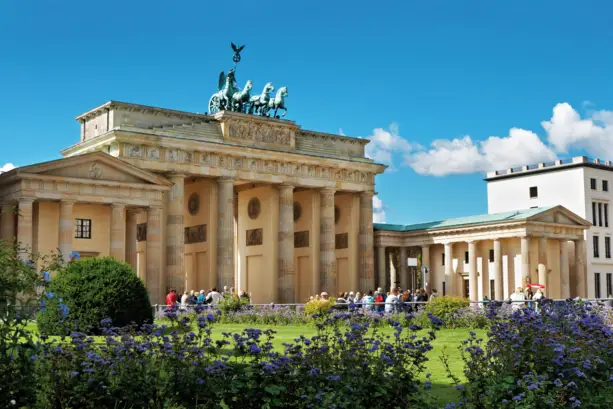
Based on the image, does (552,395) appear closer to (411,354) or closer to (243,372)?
(411,354)

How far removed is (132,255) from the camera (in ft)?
157

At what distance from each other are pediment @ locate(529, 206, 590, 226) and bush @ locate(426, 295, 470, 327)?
35.2 metres

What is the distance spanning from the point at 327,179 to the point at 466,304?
35.1m

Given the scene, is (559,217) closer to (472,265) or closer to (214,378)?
(472,265)

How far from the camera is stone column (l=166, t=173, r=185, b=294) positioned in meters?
56.0

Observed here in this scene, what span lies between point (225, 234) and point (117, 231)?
44.3 ft

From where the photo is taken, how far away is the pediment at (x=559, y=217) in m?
65.5

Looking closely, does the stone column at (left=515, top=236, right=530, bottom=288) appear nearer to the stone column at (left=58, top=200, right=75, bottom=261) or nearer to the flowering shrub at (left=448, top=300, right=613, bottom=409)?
the stone column at (left=58, top=200, right=75, bottom=261)

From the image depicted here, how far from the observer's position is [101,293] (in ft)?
74.2

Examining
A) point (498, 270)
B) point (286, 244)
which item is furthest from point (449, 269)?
point (286, 244)

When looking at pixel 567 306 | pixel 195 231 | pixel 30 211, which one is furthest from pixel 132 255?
pixel 567 306

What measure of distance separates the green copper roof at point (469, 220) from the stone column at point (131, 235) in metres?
28.1

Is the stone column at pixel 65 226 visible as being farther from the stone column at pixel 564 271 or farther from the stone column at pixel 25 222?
the stone column at pixel 564 271

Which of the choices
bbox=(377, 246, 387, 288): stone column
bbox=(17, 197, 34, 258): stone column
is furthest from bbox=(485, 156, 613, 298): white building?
bbox=(17, 197, 34, 258): stone column
